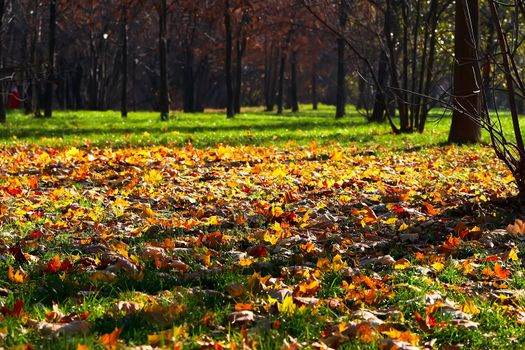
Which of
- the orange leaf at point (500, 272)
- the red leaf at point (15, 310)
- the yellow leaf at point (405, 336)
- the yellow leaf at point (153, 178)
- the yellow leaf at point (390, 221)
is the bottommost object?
the yellow leaf at point (405, 336)

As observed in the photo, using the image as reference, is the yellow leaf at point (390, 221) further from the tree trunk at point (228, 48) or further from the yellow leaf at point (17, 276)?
the tree trunk at point (228, 48)

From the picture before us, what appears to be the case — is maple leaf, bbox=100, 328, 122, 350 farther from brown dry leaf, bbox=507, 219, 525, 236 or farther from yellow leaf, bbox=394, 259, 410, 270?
brown dry leaf, bbox=507, 219, 525, 236

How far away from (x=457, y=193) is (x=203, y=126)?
13138 millimetres

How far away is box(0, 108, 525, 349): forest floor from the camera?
3330 millimetres

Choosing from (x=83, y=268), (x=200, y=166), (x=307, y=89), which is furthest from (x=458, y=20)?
(x=307, y=89)

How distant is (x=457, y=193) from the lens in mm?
7121

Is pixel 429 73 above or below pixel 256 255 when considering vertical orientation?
above

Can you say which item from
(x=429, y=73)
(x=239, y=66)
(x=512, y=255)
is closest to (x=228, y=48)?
(x=239, y=66)

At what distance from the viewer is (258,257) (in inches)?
189

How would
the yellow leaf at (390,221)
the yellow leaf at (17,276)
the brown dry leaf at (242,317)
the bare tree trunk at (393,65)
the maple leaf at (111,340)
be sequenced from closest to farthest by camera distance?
the maple leaf at (111,340), the brown dry leaf at (242,317), the yellow leaf at (17,276), the yellow leaf at (390,221), the bare tree trunk at (393,65)

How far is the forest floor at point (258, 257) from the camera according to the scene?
10.9 ft

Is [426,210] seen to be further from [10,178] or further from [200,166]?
[10,178]

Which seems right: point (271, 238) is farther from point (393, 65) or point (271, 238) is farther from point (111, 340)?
point (393, 65)

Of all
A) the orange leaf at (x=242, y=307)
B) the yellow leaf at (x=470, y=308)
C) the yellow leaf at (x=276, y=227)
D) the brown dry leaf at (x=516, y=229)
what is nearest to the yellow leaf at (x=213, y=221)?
the yellow leaf at (x=276, y=227)
